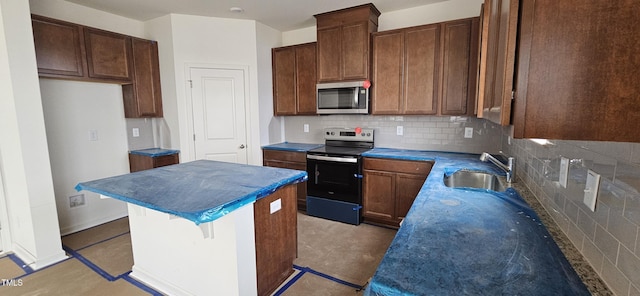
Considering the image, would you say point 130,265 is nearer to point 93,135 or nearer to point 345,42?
point 93,135

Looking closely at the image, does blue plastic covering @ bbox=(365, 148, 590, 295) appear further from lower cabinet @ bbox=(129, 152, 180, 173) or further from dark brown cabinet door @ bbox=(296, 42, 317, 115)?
lower cabinet @ bbox=(129, 152, 180, 173)

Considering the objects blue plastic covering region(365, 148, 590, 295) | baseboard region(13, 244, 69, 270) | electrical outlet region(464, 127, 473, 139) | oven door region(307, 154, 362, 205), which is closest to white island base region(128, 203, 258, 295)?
baseboard region(13, 244, 69, 270)

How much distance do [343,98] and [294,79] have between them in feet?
2.78

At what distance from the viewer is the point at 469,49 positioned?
279 centimetres

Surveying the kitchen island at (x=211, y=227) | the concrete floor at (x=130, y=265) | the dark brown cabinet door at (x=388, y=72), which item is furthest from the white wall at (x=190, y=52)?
the dark brown cabinet door at (x=388, y=72)

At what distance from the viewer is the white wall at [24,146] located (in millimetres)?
2236

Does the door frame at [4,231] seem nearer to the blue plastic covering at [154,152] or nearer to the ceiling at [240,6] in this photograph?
the blue plastic covering at [154,152]

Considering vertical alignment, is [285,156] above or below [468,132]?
below

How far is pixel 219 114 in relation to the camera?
3715 millimetres

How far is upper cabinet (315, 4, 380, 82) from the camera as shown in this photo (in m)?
3.21

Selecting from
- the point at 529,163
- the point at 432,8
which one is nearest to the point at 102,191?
the point at 529,163

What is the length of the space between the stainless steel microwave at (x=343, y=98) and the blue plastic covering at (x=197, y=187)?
1.50 meters

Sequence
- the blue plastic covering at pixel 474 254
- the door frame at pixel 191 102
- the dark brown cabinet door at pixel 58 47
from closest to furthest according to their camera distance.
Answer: the blue plastic covering at pixel 474 254
the dark brown cabinet door at pixel 58 47
the door frame at pixel 191 102

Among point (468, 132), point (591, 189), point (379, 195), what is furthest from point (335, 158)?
point (591, 189)
